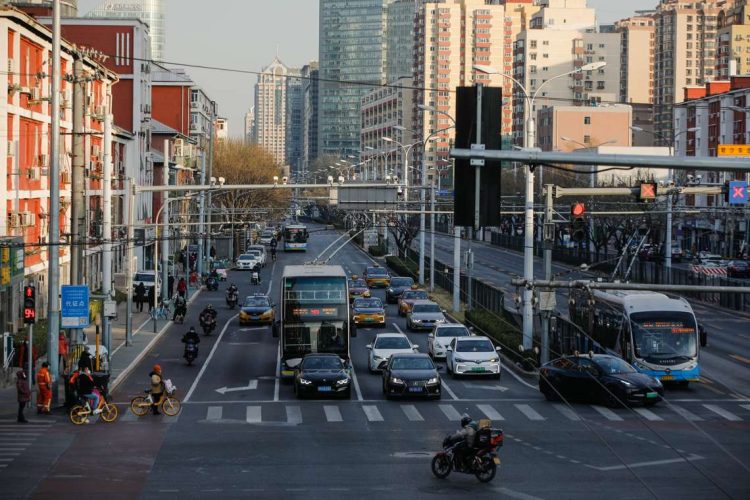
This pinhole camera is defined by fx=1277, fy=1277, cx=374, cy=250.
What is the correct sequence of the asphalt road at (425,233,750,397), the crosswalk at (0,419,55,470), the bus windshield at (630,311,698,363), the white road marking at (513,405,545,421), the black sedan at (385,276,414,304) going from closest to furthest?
the crosswalk at (0,419,55,470)
the white road marking at (513,405,545,421)
the bus windshield at (630,311,698,363)
the asphalt road at (425,233,750,397)
the black sedan at (385,276,414,304)

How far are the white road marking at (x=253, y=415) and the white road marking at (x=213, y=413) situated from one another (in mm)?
758

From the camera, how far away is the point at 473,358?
4288 cm

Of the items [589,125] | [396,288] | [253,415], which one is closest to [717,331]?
[396,288]

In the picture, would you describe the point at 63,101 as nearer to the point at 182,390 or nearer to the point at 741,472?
the point at 182,390

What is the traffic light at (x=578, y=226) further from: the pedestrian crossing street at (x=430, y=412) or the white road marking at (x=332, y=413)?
the white road marking at (x=332, y=413)

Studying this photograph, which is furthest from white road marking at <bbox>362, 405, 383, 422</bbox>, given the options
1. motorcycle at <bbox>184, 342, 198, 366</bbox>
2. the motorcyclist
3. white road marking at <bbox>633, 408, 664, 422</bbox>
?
motorcycle at <bbox>184, 342, 198, 366</bbox>

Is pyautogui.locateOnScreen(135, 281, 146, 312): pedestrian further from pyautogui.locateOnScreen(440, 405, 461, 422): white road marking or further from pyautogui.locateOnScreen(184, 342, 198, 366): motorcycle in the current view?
pyautogui.locateOnScreen(440, 405, 461, 422): white road marking

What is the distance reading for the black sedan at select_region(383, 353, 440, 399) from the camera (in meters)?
37.3

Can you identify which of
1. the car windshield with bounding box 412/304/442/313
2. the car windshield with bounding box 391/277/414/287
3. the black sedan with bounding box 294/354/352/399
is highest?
the car windshield with bounding box 391/277/414/287

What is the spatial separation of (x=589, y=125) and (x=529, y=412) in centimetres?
14116

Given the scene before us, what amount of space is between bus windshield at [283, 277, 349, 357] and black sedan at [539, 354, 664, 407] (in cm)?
844

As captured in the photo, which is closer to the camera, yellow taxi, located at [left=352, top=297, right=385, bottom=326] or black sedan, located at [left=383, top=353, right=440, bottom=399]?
black sedan, located at [left=383, top=353, right=440, bottom=399]

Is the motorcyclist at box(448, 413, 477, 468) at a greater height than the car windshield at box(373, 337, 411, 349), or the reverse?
the motorcyclist at box(448, 413, 477, 468)

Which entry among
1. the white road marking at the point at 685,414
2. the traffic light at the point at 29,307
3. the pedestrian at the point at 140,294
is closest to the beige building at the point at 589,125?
the pedestrian at the point at 140,294
